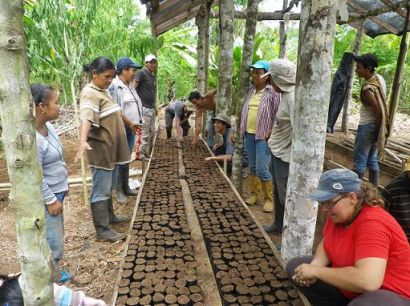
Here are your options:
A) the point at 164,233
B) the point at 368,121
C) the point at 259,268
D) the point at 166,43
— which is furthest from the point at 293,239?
the point at 166,43

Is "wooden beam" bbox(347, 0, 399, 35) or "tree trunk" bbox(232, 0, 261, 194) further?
"wooden beam" bbox(347, 0, 399, 35)

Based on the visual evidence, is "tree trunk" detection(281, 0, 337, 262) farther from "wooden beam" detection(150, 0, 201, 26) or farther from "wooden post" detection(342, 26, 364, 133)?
"wooden post" detection(342, 26, 364, 133)

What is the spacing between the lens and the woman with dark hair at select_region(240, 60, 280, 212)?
149 inches

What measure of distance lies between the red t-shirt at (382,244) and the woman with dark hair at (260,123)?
2.05 metres

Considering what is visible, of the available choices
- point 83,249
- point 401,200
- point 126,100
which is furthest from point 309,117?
point 126,100

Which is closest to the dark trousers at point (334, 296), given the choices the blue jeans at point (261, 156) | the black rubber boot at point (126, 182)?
the blue jeans at point (261, 156)

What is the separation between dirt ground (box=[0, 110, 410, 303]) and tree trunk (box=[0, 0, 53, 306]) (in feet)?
5.67

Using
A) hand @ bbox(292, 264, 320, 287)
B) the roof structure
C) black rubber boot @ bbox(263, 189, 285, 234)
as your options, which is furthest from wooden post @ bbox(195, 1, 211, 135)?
hand @ bbox(292, 264, 320, 287)

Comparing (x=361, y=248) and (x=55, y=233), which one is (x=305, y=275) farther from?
(x=55, y=233)

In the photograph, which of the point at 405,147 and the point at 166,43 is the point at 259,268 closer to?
the point at 405,147

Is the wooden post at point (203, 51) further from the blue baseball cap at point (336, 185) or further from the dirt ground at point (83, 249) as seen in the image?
the blue baseball cap at point (336, 185)

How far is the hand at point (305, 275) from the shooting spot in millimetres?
2013

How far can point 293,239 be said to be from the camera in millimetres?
2473

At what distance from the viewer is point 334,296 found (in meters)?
2.15
